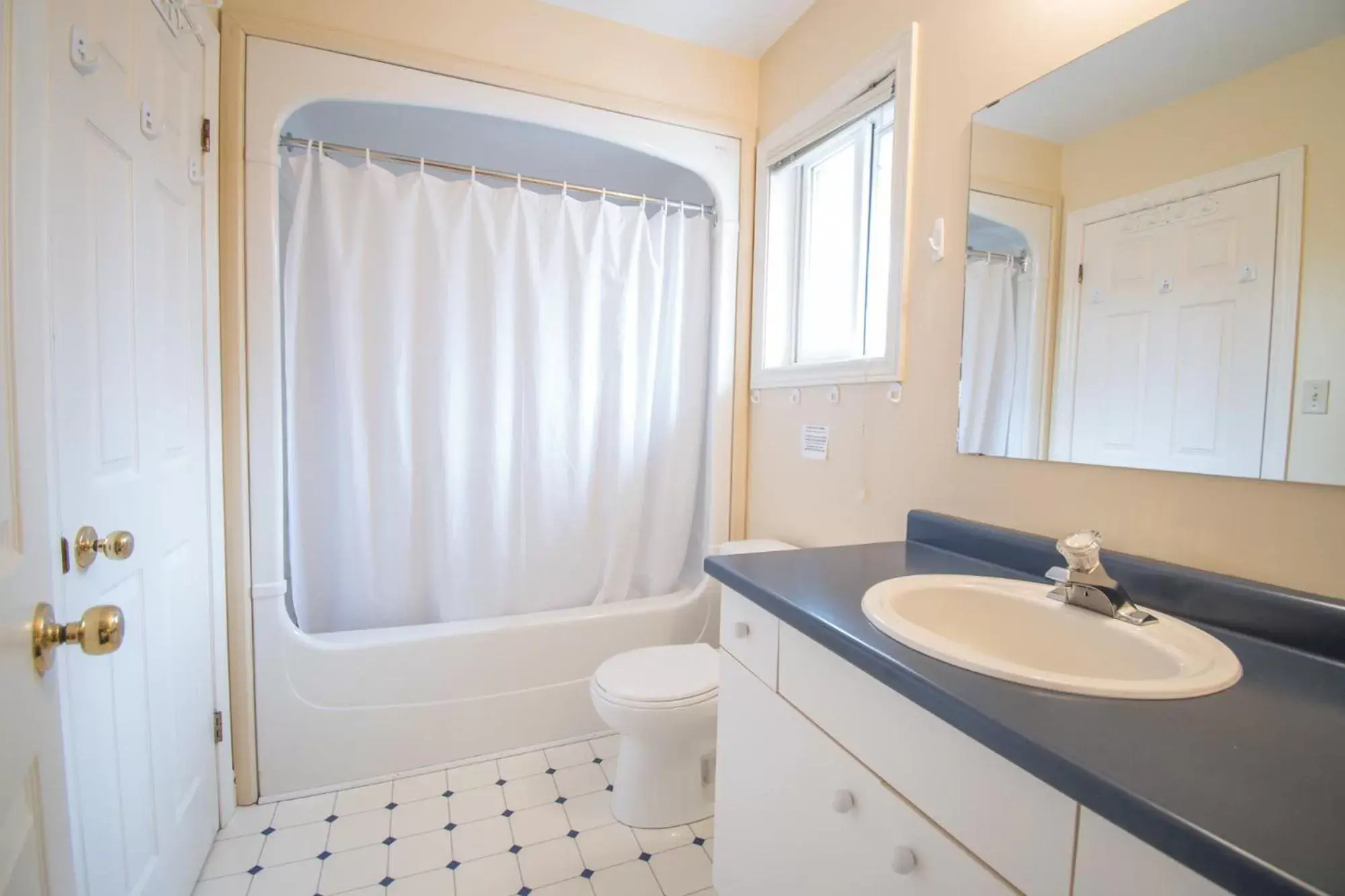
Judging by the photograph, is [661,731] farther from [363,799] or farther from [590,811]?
[363,799]

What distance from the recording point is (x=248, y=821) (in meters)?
1.56

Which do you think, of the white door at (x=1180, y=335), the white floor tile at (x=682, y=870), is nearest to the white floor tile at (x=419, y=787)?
the white floor tile at (x=682, y=870)

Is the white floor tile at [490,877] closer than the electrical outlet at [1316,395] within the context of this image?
No

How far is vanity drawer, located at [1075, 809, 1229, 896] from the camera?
17.9 inches

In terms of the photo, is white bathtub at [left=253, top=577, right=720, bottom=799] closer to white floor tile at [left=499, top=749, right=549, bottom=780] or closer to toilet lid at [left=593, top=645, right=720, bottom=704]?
white floor tile at [left=499, top=749, right=549, bottom=780]

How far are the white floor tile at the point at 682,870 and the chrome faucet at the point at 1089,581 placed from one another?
3.61 ft

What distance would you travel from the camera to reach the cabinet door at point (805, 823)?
A: 0.71 m

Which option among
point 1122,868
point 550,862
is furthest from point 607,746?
point 1122,868

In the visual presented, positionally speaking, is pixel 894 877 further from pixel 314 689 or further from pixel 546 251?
pixel 546 251

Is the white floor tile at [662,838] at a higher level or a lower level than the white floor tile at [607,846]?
lower

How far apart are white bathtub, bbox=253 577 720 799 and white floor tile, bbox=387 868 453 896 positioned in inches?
17.2

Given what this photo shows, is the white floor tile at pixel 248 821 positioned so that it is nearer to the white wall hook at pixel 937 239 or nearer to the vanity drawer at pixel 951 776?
the vanity drawer at pixel 951 776

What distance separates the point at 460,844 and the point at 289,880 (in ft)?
1.27

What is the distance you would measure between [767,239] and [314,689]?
2057 mm
